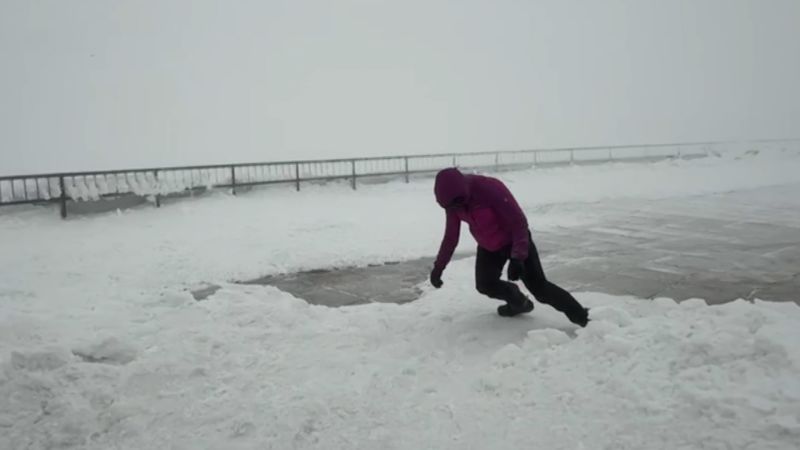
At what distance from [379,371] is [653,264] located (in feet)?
17.0

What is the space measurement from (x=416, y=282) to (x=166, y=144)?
41.1 meters

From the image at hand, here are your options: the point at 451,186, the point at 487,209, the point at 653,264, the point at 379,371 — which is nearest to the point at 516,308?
the point at 487,209

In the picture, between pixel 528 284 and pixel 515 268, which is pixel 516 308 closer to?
pixel 528 284

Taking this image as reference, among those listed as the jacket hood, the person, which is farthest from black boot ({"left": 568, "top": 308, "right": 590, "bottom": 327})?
the jacket hood

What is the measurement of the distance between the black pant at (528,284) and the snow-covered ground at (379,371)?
232 mm

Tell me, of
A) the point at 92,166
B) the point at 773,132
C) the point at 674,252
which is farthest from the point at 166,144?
the point at 773,132

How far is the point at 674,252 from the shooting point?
28.3 ft

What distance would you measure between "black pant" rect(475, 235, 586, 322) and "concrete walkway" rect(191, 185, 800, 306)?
162 centimetres

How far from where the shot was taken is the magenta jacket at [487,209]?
4.59 m

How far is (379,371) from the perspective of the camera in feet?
14.2

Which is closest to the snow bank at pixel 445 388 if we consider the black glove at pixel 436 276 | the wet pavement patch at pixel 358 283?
the black glove at pixel 436 276

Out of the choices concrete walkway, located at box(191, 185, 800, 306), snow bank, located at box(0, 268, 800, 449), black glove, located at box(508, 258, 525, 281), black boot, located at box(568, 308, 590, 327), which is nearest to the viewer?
snow bank, located at box(0, 268, 800, 449)

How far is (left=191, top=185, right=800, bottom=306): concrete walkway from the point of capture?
6.53 metres

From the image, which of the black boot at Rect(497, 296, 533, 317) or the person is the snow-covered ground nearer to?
the black boot at Rect(497, 296, 533, 317)
